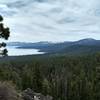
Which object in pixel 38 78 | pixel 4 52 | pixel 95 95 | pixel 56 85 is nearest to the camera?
pixel 4 52

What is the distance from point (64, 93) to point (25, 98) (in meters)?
75.4

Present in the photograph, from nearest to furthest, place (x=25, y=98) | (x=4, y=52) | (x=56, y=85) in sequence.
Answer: (x=25, y=98) < (x=4, y=52) < (x=56, y=85)

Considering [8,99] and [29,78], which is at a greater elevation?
[8,99]

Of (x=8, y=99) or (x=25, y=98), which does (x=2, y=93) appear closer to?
(x=8, y=99)

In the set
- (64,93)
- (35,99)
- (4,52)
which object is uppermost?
(4,52)

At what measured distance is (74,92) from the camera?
295 ft

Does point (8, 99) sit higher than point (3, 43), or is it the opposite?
point (3, 43)

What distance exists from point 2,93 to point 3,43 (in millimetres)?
7995

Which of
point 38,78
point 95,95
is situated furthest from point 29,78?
point 95,95

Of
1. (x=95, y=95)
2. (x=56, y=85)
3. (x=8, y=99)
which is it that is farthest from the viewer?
(x=56, y=85)

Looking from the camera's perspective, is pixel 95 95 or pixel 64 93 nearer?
pixel 95 95

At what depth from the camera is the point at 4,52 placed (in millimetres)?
22359

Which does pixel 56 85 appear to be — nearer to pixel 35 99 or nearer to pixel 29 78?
pixel 29 78

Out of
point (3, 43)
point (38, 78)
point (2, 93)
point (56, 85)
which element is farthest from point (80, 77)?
point (2, 93)
